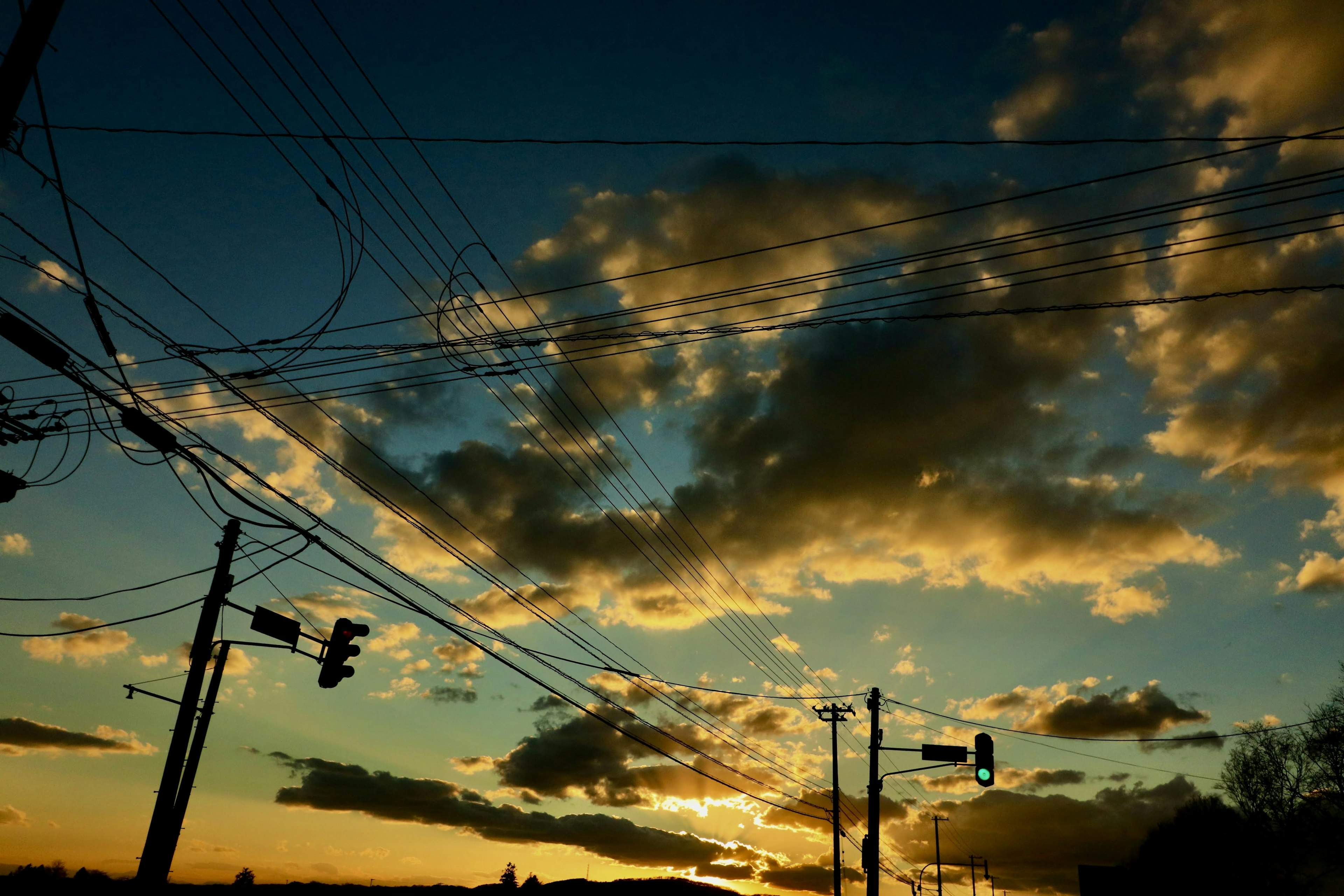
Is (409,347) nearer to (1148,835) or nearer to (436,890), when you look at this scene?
(436,890)

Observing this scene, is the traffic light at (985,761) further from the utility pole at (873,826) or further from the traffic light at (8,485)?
the traffic light at (8,485)

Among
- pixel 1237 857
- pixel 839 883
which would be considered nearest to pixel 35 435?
pixel 839 883

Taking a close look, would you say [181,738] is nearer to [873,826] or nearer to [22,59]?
[22,59]

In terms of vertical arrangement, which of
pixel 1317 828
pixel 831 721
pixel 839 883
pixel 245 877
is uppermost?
pixel 831 721

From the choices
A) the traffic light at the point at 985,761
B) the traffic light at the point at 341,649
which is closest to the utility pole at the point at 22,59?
the traffic light at the point at 341,649

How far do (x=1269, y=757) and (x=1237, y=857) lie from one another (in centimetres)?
1057

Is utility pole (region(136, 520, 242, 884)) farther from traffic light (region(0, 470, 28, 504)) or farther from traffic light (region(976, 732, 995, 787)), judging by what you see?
traffic light (region(976, 732, 995, 787))

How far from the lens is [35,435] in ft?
47.2

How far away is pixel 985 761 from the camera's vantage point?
20984 millimetres

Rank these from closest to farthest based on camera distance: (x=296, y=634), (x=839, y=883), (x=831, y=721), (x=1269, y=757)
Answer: (x=296, y=634), (x=839, y=883), (x=831, y=721), (x=1269, y=757)

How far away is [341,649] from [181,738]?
3861 mm

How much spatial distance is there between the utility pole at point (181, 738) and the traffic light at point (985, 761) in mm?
18256

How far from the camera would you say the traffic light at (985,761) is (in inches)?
812

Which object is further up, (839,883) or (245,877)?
(839,883)
